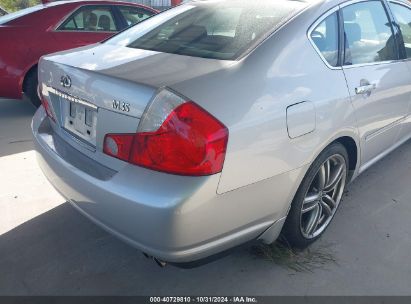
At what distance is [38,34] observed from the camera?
474 cm

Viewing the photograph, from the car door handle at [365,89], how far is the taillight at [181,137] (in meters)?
1.08

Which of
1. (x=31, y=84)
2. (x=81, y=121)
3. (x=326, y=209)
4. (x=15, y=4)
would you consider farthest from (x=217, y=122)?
(x=15, y=4)

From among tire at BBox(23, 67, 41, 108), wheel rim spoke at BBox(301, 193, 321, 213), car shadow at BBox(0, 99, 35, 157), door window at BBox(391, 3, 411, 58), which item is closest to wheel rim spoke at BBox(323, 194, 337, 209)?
wheel rim spoke at BBox(301, 193, 321, 213)

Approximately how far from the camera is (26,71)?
15.4 ft

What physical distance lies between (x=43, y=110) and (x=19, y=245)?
86cm

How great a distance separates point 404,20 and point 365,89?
4.01 ft

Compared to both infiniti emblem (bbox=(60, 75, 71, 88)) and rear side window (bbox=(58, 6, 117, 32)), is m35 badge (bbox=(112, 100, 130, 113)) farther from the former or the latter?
rear side window (bbox=(58, 6, 117, 32))

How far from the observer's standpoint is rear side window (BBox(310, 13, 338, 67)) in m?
2.10

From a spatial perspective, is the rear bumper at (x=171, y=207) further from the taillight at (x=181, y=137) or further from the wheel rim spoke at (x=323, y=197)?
the wheel rim spoke at (x=323, y=197)

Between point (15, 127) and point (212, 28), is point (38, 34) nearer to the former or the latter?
point (15, 127)

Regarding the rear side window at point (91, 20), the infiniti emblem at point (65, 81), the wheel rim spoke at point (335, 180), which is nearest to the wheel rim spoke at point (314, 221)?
the wheel rim spoke at point (335, 180)

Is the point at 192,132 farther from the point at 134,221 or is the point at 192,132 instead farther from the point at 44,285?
the point at 44,285

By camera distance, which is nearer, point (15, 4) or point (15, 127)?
point (15, 127)

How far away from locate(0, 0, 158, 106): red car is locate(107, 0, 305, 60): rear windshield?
99.3 inches
